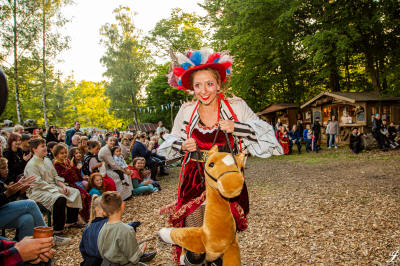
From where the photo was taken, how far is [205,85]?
2250mm

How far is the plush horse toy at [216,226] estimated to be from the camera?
5.42 feet

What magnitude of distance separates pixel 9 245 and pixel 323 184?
6.65 m

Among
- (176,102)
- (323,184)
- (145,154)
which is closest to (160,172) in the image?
(145,154)

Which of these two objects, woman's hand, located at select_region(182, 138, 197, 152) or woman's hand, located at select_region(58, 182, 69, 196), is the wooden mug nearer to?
woman's hand, located at select_region(182, 138, 197, 152)

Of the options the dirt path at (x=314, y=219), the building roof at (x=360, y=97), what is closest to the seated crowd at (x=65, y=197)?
the dirt path at (x=314, y=219)

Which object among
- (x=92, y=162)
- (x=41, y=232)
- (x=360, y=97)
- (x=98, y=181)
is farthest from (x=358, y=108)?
(x=41, y=232)

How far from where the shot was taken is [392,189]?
5.64m

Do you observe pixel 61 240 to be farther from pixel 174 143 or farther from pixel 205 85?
pixel 205 85

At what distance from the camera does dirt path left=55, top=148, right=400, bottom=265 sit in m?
3.23

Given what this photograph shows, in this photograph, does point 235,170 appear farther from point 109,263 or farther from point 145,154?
point 145,154

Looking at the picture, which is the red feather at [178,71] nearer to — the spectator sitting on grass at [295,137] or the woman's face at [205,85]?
the woman's face at [205,85]

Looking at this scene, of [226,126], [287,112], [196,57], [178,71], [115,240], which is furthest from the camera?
[287,112]

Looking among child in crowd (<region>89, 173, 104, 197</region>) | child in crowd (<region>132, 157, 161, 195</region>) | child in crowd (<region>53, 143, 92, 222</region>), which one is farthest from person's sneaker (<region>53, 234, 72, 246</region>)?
child in crowd (<region>132, 157, 161, 195</region>)

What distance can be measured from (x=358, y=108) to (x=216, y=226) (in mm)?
14848
